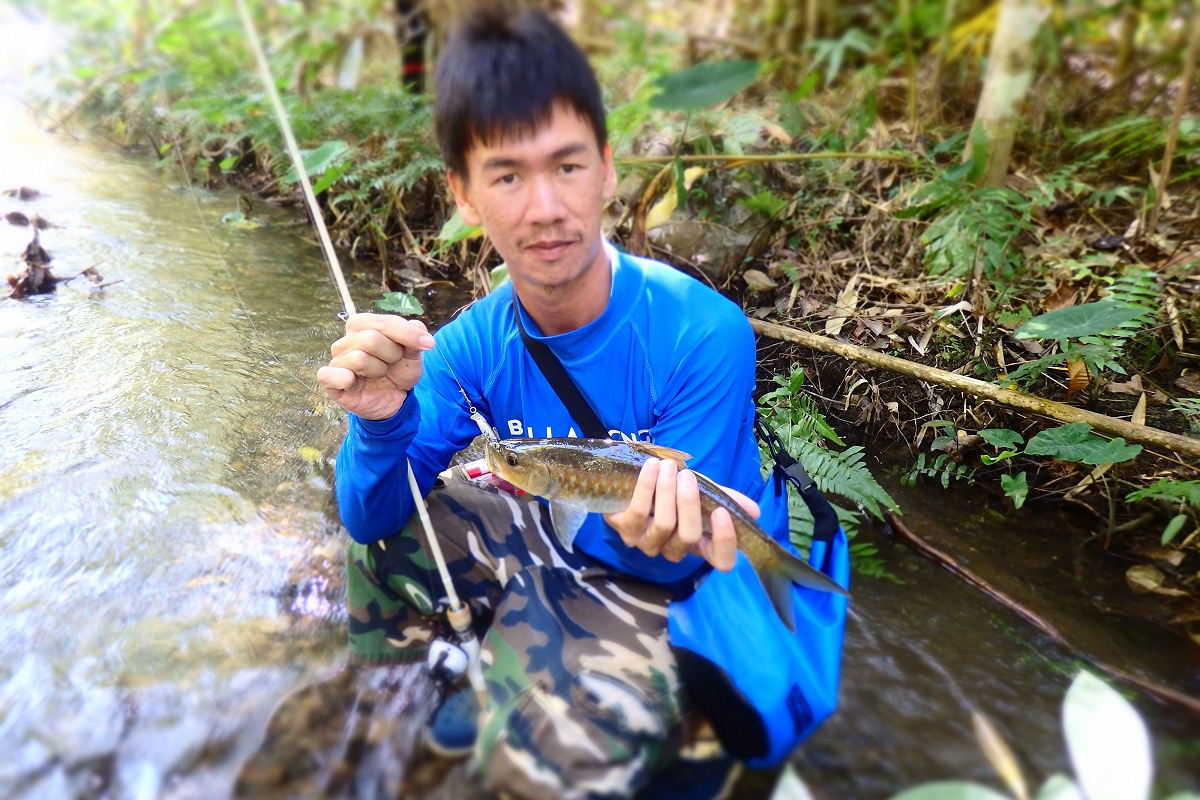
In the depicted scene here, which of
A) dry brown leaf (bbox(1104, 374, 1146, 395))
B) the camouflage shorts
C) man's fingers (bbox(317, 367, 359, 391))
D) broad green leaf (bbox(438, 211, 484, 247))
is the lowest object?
the camouflage shorts

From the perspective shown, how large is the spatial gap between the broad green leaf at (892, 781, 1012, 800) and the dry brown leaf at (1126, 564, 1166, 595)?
170 cm

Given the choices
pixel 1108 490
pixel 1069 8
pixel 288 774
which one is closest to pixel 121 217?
pixel 288 774

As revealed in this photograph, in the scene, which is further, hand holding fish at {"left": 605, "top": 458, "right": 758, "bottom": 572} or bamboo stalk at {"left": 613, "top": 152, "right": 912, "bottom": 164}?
bamboo stalk at {"left": 613, "top": 152, "right": 912, "bottom": 164}

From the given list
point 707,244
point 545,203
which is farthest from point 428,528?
point 707,244

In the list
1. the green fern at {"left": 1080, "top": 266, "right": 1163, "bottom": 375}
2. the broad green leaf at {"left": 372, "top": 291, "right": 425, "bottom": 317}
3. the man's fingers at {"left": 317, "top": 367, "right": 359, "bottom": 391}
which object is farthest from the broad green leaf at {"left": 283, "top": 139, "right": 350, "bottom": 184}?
the green fern at {"left": 1080, "top": 266, "right": 1163, "bottom": 375}

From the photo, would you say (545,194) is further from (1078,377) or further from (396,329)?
(1078,377)

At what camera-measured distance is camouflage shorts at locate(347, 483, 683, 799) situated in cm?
191

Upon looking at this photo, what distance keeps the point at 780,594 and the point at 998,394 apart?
1.89m

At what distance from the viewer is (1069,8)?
23.5 ft

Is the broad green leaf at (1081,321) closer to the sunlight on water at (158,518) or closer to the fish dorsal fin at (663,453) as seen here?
the fish dorsal fin at (663,453)

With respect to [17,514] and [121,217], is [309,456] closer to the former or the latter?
[17,514]

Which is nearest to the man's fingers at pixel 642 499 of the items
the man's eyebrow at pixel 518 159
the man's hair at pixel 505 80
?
the man's eyebrow at pixel 518 159

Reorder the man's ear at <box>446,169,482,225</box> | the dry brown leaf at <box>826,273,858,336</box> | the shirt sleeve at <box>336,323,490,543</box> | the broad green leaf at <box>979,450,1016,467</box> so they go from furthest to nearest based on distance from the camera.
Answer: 1. the dry brown leaf at <box>826,273,858,336</box>
2. the broad green leaf at <box>979,450,1016,467</box>
3. the man's ear at <box>446,169,482,225</box>
4. the shirt sleeve at <box>336,323,490,543</box>

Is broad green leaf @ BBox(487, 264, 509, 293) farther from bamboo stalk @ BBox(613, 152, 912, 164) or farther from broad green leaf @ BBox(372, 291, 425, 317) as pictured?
bamboo stalk @ BBox(613, 152, 912, 164)
